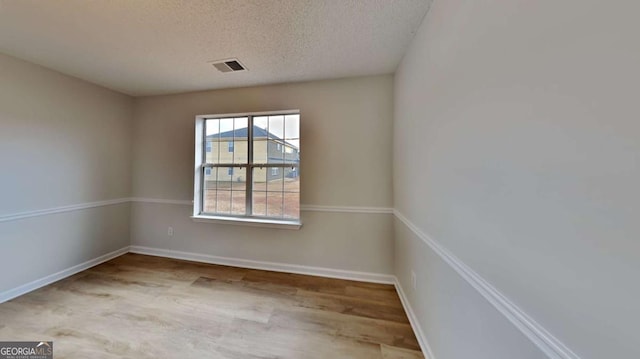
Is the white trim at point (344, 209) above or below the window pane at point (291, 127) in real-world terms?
below

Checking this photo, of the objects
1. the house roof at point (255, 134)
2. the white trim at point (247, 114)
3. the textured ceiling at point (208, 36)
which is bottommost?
the house roof at point (255, 134)

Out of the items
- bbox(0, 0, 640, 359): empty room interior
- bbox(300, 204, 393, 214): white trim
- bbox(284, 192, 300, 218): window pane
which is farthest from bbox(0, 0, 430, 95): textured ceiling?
bbox(300, 204, 393, 214): white trim

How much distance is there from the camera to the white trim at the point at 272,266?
2.66m

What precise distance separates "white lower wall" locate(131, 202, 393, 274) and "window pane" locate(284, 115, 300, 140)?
3.32 feet

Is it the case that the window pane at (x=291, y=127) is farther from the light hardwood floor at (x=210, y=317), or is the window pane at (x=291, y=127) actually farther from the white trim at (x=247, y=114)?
the light hardwood floor at (x=210, y=317)

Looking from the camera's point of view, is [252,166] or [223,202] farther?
[223,202]

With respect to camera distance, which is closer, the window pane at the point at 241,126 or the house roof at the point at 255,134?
the house roof at the point at 255,134

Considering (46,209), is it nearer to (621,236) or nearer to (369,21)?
(369,21)

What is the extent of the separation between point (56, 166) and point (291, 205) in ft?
8.95

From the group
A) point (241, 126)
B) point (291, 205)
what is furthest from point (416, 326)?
point (241, 126)

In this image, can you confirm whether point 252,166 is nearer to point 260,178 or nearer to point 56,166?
point 260,178

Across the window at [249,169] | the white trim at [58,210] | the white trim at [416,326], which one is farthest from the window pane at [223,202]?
the white trim at [416,326]

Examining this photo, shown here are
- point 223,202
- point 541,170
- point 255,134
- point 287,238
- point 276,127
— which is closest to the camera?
point 541,170

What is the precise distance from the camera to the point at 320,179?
2.80 metres
